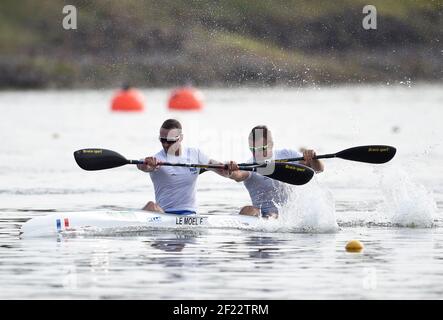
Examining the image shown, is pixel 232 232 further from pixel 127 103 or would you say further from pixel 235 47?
pixel 235 47

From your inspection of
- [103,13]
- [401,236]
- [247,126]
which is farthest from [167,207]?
[103,13]

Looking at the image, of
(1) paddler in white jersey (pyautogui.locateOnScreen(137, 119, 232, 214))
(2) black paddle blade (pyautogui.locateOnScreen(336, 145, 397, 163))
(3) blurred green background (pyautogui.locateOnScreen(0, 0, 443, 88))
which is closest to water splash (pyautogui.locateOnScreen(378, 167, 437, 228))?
(2) black paddle blade (pyautogui.locateOnScreen(336, 145, 397, 163))

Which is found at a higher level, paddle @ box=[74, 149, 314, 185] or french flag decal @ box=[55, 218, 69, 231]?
paddle @ box=[74, 149, 314, 185]

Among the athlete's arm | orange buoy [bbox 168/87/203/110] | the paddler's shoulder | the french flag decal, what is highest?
orange buoy [bbox 168/87/203/110]

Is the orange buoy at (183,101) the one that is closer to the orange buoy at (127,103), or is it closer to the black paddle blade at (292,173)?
the orange buoy at (127,103)

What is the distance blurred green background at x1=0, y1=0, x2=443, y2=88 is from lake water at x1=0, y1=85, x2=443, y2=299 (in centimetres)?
3512

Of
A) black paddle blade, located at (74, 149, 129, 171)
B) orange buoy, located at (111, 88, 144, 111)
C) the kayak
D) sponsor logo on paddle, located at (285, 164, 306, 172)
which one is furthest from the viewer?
orange buoy, located at (111, 88, 144, 111)

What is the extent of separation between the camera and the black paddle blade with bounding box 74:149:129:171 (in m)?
23.6

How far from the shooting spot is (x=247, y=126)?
174 ft

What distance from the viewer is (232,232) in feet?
73.3

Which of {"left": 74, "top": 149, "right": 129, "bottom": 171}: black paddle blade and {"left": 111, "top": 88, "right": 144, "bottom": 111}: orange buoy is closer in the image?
{"left": 74, "top": 149, "right": 129, "bottom": 171}: black paddle blade

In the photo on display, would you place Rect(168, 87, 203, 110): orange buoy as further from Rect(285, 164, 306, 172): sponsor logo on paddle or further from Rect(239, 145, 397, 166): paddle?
Rect(285, 164, 306, 172): sponsor logo on paddle

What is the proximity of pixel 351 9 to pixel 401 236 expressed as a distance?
72053mm
